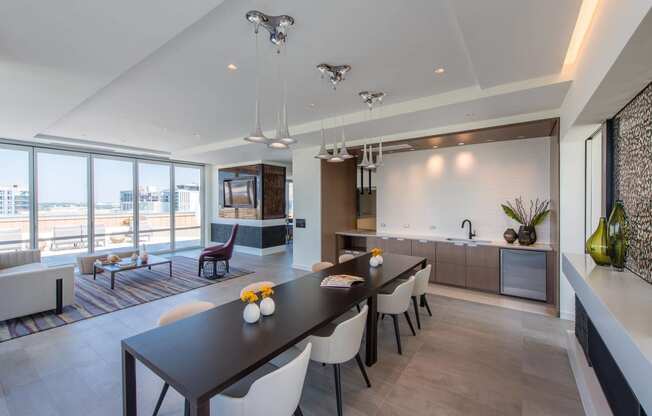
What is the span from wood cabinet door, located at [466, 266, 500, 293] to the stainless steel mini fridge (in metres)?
0.08

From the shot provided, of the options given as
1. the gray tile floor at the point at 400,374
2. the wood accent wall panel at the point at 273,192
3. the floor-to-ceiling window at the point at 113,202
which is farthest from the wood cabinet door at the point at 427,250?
the floor-to-ceiling window at the point at 113,202

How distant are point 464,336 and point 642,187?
2267 mm

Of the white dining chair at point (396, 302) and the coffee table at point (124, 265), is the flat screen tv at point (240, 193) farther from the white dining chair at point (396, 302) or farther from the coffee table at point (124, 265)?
the white dining chair at point (396, 302)

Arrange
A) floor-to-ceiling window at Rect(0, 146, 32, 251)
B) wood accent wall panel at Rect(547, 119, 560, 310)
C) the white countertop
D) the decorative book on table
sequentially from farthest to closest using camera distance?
floor-to-ceiling window at Rect(0, 146, 32, 251) → wood accent wall panel at Rect(547, 119, 560, 310) → the decorative book on table → the white countertop

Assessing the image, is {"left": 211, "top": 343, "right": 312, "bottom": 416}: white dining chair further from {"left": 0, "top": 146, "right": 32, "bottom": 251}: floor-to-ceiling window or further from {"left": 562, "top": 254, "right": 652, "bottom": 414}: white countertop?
{"left": 0, "top": 146, "right": 32, "bottom": 251}: floor-to-ceiling window

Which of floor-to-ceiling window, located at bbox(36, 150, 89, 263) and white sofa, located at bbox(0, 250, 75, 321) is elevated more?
floor-to-ceiling window, located at bbox(36, 150, 89, 263)

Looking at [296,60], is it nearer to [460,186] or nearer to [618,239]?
[618,239]

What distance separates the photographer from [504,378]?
254 cm

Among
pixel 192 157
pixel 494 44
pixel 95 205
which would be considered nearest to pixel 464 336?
pixel 494 44

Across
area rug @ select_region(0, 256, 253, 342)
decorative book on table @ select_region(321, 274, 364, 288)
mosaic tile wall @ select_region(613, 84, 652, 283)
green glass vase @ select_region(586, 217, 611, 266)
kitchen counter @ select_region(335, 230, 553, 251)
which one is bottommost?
area rug @ select_region(0, 256, 253, 342)

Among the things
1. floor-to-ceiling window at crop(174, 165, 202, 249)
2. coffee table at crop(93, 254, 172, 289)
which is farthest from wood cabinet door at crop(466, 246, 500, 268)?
floor-to-ceiling window at crop(174, 165, 202, 249)

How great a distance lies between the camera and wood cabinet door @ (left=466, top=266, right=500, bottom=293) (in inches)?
185

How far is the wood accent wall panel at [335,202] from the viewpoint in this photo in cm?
629

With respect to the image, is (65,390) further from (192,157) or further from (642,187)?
(192,157)
